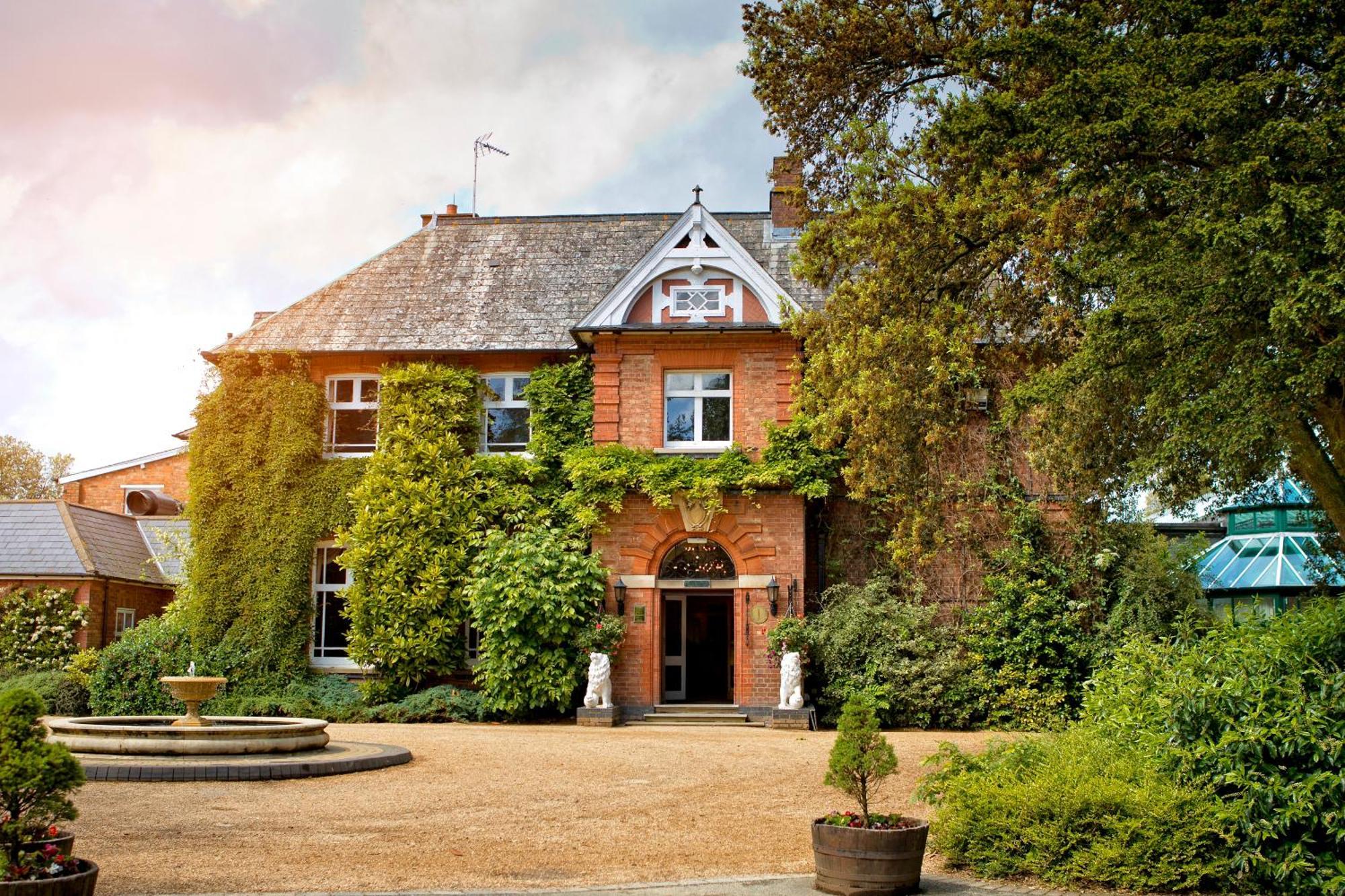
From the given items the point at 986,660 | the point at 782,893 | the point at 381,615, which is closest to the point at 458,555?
the point at 381,615

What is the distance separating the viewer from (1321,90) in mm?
10602

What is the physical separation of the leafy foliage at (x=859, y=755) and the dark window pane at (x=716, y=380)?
A: 50.8 ft

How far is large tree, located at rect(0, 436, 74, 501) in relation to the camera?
52.6 meters

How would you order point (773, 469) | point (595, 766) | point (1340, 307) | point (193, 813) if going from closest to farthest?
point (1340, 307) → point (193, 813) → point (595, 766) → point (773, 469)

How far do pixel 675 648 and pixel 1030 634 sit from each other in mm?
6833

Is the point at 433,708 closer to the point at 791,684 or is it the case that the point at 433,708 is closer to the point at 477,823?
the point at 791,684

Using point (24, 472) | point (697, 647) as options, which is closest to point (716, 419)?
point (697, 647)

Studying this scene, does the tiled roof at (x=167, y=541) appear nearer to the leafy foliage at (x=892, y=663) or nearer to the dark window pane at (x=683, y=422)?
the dark window pane at (x=683, y=422)

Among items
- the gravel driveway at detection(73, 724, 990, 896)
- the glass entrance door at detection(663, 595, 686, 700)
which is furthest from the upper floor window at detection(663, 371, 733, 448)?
the gravel driveway at detection(73, 724, 990, 896)

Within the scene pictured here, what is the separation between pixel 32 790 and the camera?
6.76 meters

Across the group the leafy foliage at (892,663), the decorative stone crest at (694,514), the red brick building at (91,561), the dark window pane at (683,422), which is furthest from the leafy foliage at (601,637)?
the red brick building at (91,561)

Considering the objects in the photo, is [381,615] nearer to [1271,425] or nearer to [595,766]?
[595,766]

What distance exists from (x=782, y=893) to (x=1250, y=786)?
333 cm

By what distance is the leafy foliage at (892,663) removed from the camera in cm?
2114
